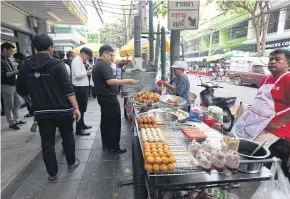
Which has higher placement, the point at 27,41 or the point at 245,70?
the point at 27,41

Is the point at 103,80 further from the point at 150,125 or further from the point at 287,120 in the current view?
the point at 287,120

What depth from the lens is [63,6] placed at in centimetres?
672

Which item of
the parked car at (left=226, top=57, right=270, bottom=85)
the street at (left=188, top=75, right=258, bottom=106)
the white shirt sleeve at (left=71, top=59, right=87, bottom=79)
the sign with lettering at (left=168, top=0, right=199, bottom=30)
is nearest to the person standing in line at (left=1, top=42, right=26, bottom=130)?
the white shirt sleeve at (left=71, top=59, right=87, bottom=79)

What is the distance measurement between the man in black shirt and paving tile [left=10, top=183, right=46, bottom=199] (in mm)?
1414

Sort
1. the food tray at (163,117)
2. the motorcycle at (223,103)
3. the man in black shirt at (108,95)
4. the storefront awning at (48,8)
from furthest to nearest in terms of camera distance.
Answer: the storefront awning at (48,8)
the motorcycle at (223,103)
the man in black shirt at (108,95)
the food tray at (163,117)

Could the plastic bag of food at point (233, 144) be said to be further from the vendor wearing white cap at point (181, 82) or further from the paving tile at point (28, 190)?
the paving tile at point (28, 190)

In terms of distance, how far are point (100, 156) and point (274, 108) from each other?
3065mm

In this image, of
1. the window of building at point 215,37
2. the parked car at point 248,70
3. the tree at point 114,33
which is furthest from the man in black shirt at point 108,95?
the window of building at point 215,37

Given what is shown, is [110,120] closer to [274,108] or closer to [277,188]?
[274,108]

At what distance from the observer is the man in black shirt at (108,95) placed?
11.6 feet

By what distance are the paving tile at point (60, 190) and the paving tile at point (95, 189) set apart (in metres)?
0.09

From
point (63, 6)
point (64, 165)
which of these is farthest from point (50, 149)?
point (63, 6)

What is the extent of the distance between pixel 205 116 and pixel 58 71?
245 cm

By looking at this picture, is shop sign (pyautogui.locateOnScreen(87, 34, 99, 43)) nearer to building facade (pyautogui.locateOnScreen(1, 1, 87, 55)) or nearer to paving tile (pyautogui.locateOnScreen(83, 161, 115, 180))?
building facade (pyautogui.locateOnScreen(1, 1, 87, 55))
